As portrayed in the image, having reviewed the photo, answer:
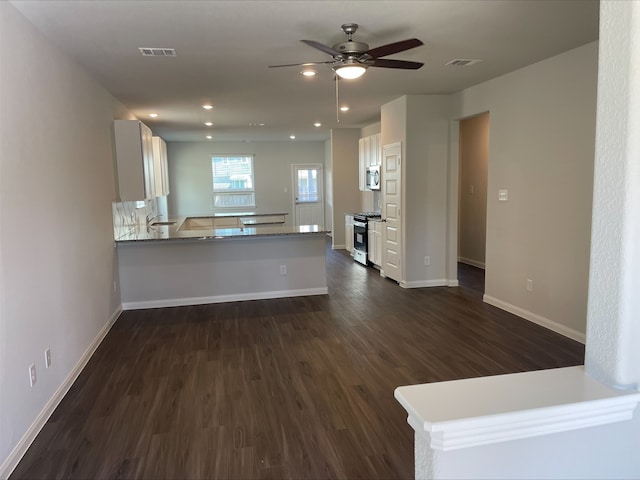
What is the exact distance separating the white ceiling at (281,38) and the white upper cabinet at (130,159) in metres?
0.42

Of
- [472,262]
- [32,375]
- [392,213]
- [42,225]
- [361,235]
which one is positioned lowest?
[472,262]

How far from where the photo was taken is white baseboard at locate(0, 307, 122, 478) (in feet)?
7.36

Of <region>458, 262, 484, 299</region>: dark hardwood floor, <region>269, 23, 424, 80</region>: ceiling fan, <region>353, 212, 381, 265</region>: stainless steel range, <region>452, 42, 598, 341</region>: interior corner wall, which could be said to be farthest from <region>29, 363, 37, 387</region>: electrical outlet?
<region>353, 212, 381, 265</region>: stainless steel range

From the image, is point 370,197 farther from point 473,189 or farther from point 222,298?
point 222,298

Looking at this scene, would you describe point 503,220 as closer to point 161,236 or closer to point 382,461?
point 382,461

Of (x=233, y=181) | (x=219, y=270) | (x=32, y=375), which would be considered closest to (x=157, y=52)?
(x=32, y=375)

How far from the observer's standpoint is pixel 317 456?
2.34m

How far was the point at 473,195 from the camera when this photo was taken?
7434mm

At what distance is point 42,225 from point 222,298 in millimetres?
2856

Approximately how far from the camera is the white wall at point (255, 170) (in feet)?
35.8

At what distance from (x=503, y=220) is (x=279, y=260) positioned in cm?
270

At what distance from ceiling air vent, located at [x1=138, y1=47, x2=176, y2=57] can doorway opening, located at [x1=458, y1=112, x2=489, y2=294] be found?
489 cm

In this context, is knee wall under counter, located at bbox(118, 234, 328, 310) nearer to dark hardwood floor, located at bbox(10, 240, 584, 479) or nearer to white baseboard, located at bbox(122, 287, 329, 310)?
white baseboard, located at bbox(122, 287, 329, 310)

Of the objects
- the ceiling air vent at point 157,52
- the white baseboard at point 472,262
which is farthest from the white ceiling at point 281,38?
the white baseboard at point 472,262
